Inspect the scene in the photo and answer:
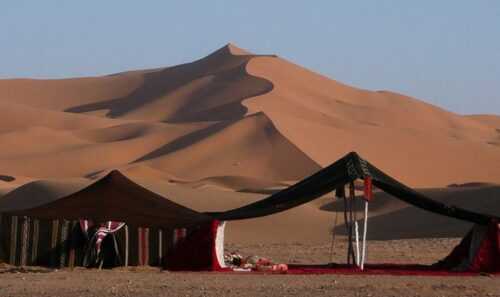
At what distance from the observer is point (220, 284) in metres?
17.2

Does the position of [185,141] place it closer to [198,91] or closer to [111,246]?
[198,91]

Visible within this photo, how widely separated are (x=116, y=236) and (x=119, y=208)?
702 mm

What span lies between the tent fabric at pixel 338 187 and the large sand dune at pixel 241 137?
46.7 feet

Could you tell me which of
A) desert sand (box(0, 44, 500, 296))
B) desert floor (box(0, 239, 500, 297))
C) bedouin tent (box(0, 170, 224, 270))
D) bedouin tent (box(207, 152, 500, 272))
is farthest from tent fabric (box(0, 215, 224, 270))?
desert sand (box(0, 44, 500, 296))

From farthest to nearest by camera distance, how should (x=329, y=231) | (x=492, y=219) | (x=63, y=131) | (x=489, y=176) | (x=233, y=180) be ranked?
(x=63, y=131) → (x=489, y=176) → (x=233, y=180) → (x=329, y=231) → (x=492, y=219)

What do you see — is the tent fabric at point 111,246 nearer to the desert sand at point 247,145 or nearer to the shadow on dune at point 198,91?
the desert sand at point 247,145

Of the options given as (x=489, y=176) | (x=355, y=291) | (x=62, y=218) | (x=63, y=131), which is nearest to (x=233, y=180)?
(x=489, y=176)

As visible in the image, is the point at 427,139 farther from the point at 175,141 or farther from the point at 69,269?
the point at 69,269

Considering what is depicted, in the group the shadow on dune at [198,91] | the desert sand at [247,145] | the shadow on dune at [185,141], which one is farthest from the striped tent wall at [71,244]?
the shadow on dune at [198,91]

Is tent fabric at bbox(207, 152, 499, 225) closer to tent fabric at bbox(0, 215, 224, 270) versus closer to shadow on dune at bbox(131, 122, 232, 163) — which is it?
tent fabric at bbox(0, 215, 224, 270)

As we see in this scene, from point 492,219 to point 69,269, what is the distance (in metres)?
6.39

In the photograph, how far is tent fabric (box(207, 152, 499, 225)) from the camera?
19703mm

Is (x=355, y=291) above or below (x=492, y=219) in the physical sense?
below

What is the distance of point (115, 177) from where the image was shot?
21.0m
